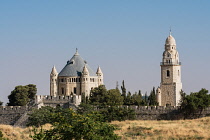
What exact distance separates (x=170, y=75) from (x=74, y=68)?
48.4ft

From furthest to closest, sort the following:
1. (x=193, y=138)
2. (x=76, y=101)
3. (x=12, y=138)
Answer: (x=76, y=101) < (x=12, y=138) < (x=193, y=138)

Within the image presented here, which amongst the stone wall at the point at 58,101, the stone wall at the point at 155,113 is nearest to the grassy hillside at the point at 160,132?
the stone wall at the point at 155,113

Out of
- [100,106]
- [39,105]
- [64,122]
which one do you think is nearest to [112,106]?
[100,106]

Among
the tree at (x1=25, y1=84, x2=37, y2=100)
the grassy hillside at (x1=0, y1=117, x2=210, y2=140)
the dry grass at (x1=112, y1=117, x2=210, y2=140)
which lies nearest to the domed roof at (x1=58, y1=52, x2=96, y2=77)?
the tree at (x1=25, y1=84, x2=37, y2=100)

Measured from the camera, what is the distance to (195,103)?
55.7 m

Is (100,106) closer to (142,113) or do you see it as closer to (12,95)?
(142,113)

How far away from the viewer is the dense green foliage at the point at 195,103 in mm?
55656

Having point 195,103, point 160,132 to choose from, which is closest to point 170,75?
point 195,103

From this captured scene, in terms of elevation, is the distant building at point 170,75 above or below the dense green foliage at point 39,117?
above

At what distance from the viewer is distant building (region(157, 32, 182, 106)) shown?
250ft

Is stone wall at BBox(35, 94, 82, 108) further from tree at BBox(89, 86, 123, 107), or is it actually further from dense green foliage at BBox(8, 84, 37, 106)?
dense green foliage at BBox(8, 84, 37, 106)

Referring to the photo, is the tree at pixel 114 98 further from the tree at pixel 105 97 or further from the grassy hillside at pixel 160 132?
the grassy hillside at pixel 160 132

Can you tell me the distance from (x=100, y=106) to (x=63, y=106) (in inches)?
240

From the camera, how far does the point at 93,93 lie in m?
68.6
